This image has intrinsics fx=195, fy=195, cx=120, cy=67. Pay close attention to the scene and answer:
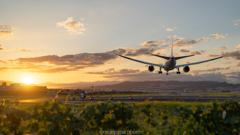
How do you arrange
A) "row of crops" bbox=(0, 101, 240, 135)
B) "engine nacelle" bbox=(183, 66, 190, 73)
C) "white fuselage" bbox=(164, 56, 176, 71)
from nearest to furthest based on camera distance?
"row of crops" bbox=(0, 101, 240, 135)
"white fuselage" bbox=(164, 56, 176, 71)
"engine nacelle" bbox=(183, 66, 190, 73)

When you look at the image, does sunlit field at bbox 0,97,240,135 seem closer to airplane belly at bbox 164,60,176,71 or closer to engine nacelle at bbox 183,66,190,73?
airplane belly at bbox 164,60,176,71

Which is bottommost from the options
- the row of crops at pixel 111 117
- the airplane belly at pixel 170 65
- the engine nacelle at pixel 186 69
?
the row of crops at pixel 111 117

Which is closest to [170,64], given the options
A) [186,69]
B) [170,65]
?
[170,65]

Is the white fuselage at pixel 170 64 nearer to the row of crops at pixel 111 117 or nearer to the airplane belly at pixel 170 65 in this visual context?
the airplane belly at pixel 170 65

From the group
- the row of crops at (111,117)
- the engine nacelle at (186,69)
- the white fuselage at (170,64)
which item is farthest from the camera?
the engine nacelle at (186,69)

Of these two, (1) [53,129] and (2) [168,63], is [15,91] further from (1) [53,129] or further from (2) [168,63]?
(1) [53,129]

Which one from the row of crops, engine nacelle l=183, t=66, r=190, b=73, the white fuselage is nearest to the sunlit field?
the row of crops

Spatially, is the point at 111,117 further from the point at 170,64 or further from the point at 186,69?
the point at 186,69

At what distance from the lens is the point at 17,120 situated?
21.9 ft

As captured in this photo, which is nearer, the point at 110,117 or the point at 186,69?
the point at 110,117

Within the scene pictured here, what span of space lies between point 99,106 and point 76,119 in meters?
0.87

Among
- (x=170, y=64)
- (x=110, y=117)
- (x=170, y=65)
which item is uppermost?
(x=170, y=64)

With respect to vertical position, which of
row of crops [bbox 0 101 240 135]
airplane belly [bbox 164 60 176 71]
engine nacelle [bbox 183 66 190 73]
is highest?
airplane belly [bbox 164 60 176 71]

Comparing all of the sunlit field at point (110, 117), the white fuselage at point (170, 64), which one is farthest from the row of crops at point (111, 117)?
the white fuselage at point (170, 64)
